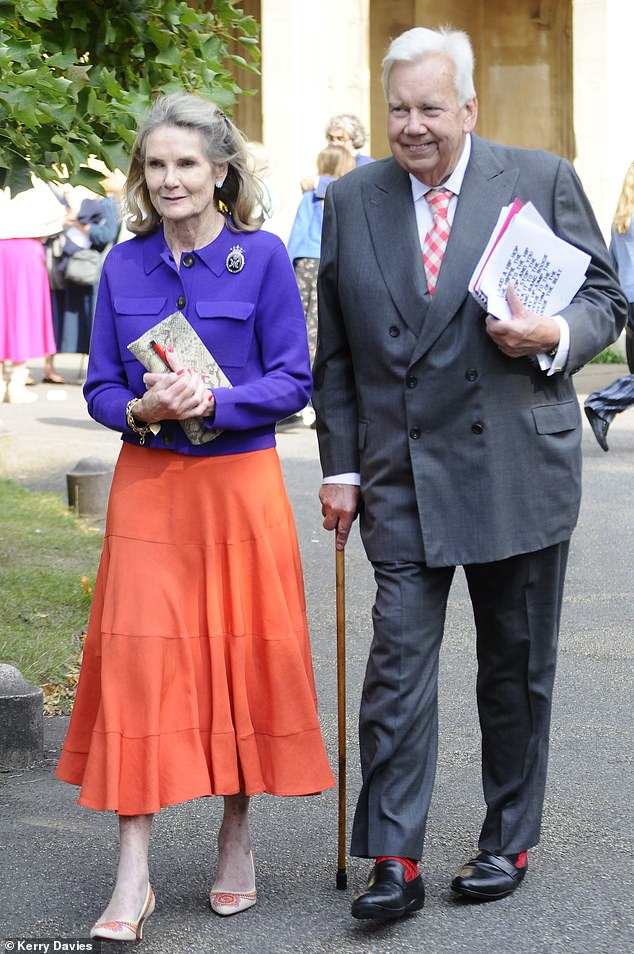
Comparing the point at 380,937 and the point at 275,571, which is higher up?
the point at 275,571

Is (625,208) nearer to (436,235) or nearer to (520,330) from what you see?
(436,235)

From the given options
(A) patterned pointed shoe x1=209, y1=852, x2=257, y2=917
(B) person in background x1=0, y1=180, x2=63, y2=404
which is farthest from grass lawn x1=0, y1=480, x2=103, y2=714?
(B) person in background x1=0, y1=180, x2=63, y2=404

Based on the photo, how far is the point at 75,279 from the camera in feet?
55.5

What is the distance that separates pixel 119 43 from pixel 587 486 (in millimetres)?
4974

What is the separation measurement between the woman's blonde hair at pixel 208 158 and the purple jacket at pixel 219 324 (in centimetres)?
5

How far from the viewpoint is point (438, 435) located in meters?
4.00

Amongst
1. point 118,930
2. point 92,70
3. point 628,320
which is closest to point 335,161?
point 628,320

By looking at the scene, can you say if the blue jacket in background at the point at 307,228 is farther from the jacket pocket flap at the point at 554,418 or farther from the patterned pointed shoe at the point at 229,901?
the patterned pointed shoe at the point at 229,901

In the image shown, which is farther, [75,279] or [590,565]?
[75,279]

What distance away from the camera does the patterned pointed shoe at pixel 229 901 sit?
13.1 ft

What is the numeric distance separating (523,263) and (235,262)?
0.71 meters

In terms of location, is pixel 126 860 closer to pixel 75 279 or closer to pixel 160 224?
pixel 160 224

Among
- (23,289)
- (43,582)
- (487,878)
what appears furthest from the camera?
(23,289)

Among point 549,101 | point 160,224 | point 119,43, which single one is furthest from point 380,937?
point 549,101
